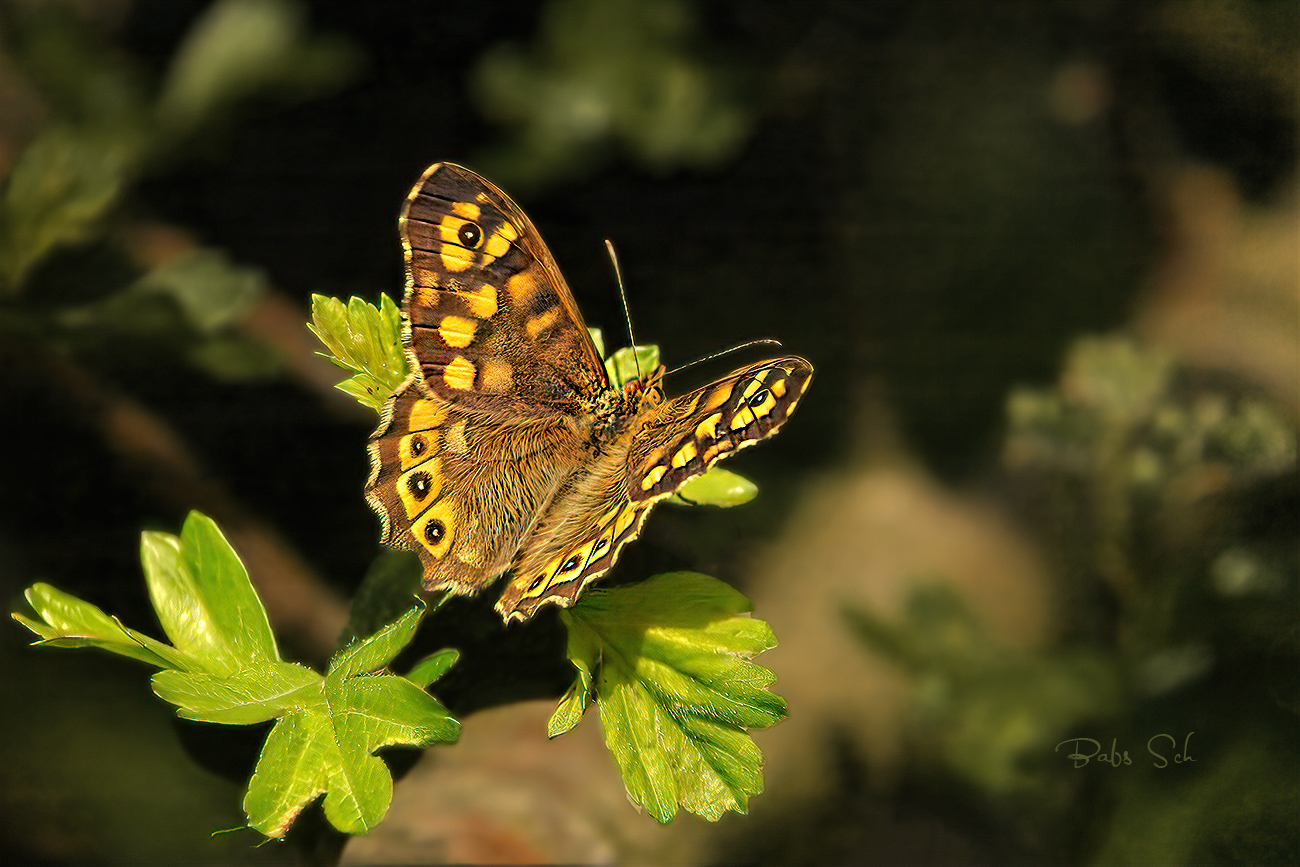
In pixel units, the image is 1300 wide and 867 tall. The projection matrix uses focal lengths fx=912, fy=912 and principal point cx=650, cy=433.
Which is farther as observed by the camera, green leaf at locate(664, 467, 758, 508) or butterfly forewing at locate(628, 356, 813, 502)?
green leaf at locate(664, 467, 758, 508)

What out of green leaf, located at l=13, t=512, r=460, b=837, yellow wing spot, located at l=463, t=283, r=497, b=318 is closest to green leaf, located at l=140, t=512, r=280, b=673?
green leaf, located at l=13, t=512, r=460, b=837

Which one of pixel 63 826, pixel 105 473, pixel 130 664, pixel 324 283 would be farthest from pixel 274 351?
pixel 63 826

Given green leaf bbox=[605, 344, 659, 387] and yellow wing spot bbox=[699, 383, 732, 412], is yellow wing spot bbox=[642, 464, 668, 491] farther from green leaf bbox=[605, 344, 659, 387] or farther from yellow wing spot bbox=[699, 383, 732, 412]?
green leaf bbox=[605, 344, 659, 387]

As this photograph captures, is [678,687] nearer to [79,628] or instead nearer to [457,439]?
[457,439]

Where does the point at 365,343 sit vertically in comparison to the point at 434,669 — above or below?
above
